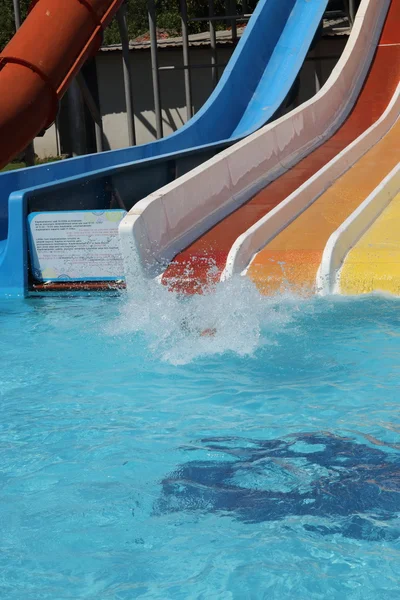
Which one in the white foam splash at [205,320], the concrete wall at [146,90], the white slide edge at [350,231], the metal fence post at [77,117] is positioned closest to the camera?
the white foam splash at [205,320]

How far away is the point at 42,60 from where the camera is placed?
9.82 m

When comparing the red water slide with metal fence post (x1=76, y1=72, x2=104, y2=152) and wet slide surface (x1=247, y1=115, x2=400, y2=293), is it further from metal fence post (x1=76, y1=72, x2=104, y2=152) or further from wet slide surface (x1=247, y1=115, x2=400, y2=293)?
wet slide surface (x1=247, y1=115, x2=400, y2=293)

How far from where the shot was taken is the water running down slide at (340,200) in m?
6.14

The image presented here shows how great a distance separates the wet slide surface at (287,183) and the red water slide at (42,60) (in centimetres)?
291

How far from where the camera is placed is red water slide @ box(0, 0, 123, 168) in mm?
9367

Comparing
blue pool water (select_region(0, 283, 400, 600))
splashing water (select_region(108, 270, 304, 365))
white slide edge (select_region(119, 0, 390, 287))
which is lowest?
blue pool water (select_region(0, 283, 400, 600))

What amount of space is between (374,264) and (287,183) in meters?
2.19

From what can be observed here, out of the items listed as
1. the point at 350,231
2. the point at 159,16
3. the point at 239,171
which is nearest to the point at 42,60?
the point at 239,171

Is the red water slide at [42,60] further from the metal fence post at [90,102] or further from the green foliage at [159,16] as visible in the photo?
the green foliage at [159,16]

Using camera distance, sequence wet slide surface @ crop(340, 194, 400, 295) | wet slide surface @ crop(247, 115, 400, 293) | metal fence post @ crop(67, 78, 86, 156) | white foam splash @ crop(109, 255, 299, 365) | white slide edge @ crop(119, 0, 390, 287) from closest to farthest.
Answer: white foam splash @ crop(109, 255, 299, 365) < wet slide surface @ crop(340, 194, 400, 295) < wet slide surface @ crop(247, 115, 400, 293) < white slide edge @ crop(119, 0, 390, 287) < metal fence post @ crop(67, 78, 86, 156)

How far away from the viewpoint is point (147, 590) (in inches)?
105

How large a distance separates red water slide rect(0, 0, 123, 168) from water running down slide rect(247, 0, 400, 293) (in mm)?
3085

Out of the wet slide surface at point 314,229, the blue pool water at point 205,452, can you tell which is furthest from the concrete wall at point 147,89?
the blue pool water at point 205,452

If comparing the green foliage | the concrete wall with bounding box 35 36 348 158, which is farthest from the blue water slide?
the green foliage
